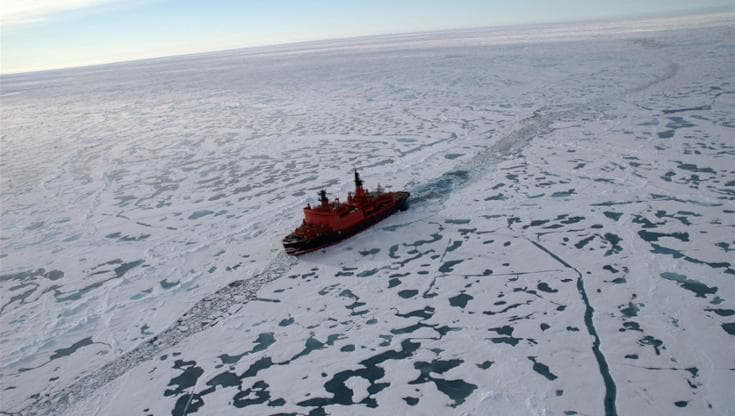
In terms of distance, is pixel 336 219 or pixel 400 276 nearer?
pixel 400 276

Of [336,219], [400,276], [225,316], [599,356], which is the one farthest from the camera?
[336,219]

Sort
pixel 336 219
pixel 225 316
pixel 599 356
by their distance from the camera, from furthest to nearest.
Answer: pixel 336 219
pixel 225 316
pixel 599 356

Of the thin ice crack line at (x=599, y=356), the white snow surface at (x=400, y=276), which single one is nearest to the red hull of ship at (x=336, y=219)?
the white snow surface at (x=400, y=276)

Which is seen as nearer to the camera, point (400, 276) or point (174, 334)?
point (174, 334)

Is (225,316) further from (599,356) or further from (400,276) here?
(599,356)

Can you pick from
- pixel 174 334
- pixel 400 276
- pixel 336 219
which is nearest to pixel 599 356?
pixel 400 276

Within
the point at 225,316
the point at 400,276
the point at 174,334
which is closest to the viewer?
the point at 174,334

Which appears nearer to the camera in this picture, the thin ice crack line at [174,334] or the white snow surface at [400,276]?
the white snow surface at [400,276]

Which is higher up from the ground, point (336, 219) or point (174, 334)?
point (336, 219)

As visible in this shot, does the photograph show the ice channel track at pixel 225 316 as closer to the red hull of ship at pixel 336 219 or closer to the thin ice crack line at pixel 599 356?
the thin ice crack line at pixel 599 356
